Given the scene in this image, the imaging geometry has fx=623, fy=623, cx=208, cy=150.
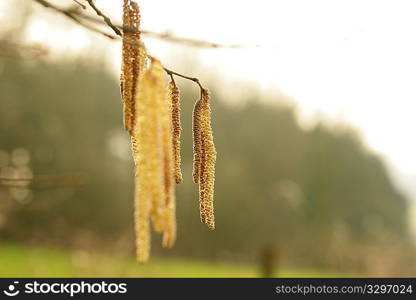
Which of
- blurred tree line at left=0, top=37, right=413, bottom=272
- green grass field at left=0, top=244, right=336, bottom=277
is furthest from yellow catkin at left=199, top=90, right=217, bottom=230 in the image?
blurred tree line at left=0, top=37, right=413, bottom=272

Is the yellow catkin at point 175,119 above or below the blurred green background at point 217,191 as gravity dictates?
above

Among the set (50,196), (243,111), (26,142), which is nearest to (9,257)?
(50,196)

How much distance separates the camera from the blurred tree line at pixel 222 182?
57.6 feet

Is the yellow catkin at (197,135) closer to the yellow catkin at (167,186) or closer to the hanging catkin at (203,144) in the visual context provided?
the hanging catkin at (203,144)

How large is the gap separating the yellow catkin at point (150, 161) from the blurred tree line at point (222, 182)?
Result: 15198 mm

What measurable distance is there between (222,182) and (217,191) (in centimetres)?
32

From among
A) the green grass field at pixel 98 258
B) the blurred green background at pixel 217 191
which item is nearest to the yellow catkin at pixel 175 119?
the green grass field at pixel 98 258

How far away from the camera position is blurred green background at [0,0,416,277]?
56.9ft

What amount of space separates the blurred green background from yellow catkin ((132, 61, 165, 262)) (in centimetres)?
1437

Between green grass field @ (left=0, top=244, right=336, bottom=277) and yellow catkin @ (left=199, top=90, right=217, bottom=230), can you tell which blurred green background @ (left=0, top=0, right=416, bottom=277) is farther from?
yellow catkin @ (left=199, top=90, right=217, bottom=230)

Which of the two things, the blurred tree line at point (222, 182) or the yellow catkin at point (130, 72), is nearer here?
the yellow catkin at point (130, 72)

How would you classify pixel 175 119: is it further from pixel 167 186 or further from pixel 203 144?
pixel 167 186

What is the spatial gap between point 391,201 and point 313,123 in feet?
14.2

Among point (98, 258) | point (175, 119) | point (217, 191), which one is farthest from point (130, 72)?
point (217, 191)
